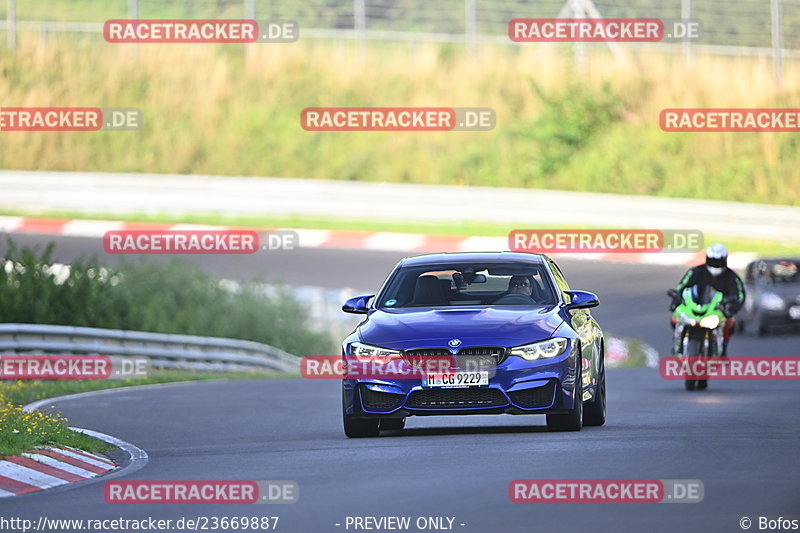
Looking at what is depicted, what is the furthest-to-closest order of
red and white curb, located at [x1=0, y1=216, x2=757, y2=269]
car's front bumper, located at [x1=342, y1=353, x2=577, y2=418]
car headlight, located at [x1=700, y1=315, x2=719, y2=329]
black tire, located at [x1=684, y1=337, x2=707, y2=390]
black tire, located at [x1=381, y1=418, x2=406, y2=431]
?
red and white curb, located at [x1=0, y1=216, x2=757, y2=269]
black tire, located at [x1=684, y1=337, x2=707, y2=390]
car headlight, located at [x1=700, y1=315, x2=719, y2=329]
black tire, located at [x1=381, y1=418, x2=406, y2=431]
car's front bumper, located at [x1=342, y1=353, x2=577, y2=418]

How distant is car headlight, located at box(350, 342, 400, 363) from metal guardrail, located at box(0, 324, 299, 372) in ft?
41.1

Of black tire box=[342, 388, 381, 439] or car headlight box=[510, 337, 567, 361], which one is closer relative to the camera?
car headlight box=[510, 337, 567, 361]

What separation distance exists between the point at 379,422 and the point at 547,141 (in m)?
32.2

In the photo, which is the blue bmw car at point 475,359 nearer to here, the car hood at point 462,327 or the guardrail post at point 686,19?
the car hood at point 462,327

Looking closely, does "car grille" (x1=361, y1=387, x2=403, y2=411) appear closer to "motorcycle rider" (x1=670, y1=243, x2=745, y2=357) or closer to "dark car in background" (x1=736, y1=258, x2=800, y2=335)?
"motorcycle rider" (x1=670, y1=243, x2=745, y2=357)

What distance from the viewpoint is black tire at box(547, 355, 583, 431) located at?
532 inches

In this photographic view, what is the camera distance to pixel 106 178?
4066cm

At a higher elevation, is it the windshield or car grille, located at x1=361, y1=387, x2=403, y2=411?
the windshield

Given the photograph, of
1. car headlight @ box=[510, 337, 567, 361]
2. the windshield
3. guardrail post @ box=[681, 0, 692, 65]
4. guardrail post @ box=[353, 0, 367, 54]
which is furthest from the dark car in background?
guardrail post @ box=[353, 0, 367, 54]

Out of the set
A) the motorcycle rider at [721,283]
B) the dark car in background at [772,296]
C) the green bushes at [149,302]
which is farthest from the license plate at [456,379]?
the green bushes at [149,302]

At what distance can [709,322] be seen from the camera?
19.3 metres

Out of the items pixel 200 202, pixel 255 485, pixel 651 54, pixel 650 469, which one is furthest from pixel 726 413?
pixel 651 54

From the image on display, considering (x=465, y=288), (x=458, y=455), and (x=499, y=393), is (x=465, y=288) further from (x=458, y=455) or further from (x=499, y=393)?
(x=458, y=455)

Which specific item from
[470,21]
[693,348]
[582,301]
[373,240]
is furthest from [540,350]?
[470,21]
